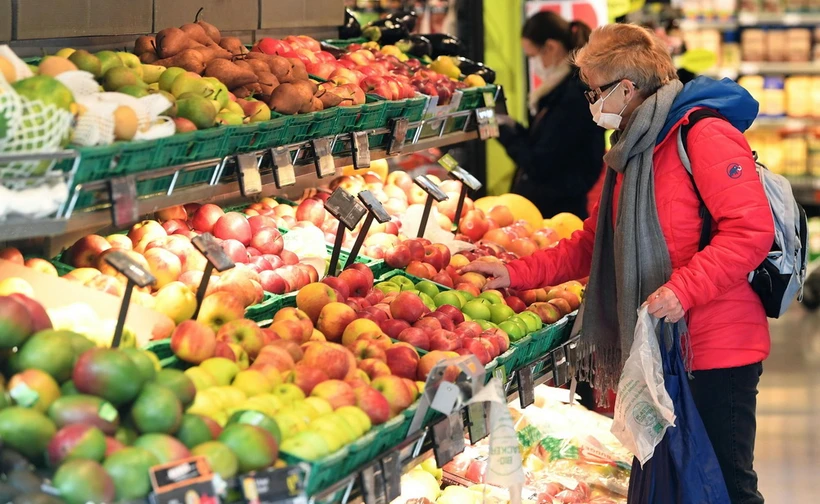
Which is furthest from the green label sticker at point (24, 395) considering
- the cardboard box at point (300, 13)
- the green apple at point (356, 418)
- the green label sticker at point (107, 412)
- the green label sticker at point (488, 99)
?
the green label sticker at point (488, 99)

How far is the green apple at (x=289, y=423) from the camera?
6.75 feet

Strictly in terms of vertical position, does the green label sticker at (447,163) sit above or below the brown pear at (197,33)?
below

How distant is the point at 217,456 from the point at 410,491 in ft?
4.28

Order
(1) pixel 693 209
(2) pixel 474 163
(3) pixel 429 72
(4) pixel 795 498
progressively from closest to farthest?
(1) pixel 693 209, (3) pixel 429 72, (4) pixel 795 498, (2) pixel 474 163

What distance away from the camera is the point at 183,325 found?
90.5 inches

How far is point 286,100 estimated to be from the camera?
2.78 m

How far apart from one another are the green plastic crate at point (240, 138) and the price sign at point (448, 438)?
85 cm

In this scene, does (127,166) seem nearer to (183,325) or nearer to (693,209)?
(183,325)

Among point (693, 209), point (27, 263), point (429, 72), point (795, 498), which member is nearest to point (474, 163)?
point (429, 72)

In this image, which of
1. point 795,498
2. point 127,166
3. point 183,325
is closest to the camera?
point 127,166

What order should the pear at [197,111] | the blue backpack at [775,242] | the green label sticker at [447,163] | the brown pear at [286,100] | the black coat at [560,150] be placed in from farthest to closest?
1. the black coat at [560,150]
2. the green label sticker at [447,163]
3. the blue backpack at [775,242]
4. the brown pear at [286,100]
5. the pear at [197,111]

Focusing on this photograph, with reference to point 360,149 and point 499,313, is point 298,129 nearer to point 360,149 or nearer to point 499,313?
point 360,149

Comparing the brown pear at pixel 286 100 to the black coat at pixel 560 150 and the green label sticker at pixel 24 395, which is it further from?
the black coat at pixel 560 150

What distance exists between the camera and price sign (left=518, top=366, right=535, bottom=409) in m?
2.95
